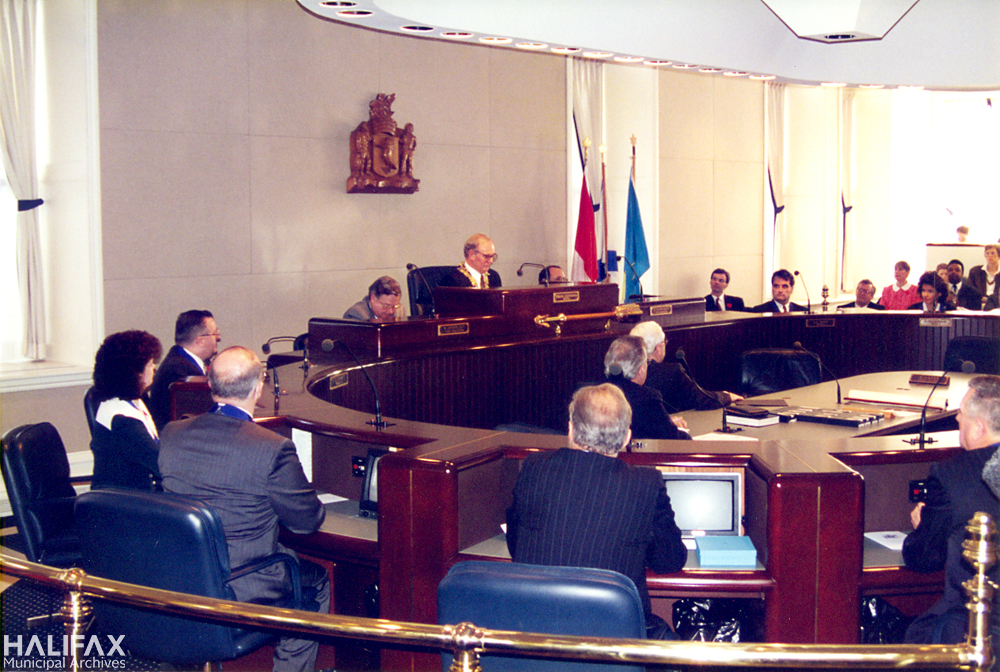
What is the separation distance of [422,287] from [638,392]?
12.4 feet

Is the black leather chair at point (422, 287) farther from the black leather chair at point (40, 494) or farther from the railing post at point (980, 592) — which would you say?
the railing post at point (980, 592)

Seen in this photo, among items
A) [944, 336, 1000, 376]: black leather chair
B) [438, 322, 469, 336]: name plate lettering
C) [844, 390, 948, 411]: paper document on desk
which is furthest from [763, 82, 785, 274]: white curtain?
[438, 322, 469, 336]: name plate lettering

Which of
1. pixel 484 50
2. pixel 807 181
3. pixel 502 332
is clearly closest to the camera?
pixel 502 332

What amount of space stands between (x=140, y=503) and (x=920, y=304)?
868 cm

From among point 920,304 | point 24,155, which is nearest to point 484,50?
point 24,155

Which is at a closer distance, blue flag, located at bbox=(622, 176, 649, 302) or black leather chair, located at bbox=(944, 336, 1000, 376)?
black leather chair, located at bbox=(944, 336, 1000, 376)

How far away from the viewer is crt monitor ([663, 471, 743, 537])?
9.45ft


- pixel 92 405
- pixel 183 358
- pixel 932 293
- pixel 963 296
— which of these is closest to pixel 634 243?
pixel 932 293

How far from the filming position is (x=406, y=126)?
24.9 ft

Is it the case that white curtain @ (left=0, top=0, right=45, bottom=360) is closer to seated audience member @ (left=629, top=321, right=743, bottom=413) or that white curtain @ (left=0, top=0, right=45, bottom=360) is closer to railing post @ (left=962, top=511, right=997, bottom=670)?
seated audience member @ (left=629, top=321, right=743, bottom=413)

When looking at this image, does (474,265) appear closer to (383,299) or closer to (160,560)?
(383,299)

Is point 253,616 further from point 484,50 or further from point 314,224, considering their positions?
point 484,50

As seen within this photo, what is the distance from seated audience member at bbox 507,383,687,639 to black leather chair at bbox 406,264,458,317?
14.2ft

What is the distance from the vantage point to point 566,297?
20.6 feet
